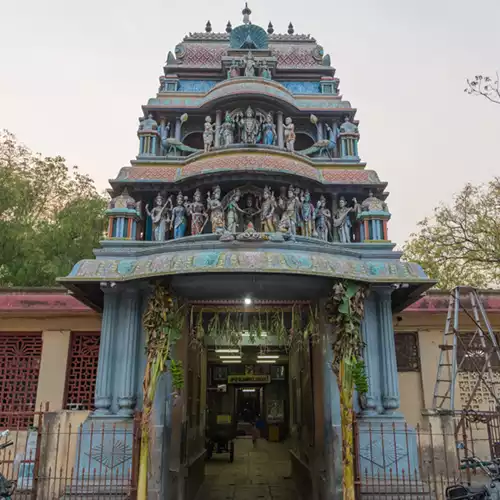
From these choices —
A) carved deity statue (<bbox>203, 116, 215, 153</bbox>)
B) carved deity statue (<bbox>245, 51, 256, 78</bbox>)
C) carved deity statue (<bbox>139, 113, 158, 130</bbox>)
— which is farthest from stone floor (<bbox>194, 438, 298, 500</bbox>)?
carved deity statue (<bbox>245, 51, 256, 78</bbox>)

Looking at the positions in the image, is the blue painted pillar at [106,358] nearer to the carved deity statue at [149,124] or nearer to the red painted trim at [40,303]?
the red painted trim at [40,303]

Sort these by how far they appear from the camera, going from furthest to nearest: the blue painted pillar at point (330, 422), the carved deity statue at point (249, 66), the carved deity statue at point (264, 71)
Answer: the carved deity statue at point (264, 71) → the carved deity statue at point (249, 66) → the blue painted pillar at point (330, 422)

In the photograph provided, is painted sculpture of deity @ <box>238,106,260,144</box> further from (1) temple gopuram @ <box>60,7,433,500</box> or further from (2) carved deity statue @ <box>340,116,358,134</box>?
(2) carved deity statue @ <box>340,116,358,134</box>

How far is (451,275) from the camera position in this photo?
2188 centimetres

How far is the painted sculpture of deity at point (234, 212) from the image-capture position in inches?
414

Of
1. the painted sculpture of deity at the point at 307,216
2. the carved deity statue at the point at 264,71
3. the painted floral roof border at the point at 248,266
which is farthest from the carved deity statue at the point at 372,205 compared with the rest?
the carved deity statue at the point at 264,71

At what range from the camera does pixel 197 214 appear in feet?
35.4

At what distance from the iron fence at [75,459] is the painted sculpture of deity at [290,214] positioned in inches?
188

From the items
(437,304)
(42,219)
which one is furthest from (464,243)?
(42,219)

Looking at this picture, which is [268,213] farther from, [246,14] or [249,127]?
[246,14]

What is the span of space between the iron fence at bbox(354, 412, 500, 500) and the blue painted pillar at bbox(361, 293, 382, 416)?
16.7 inches

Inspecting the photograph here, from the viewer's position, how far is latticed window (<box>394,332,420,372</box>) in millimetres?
12367

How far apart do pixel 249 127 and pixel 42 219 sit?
14.7 metres

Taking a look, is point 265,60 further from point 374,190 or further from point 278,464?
point 278,464
